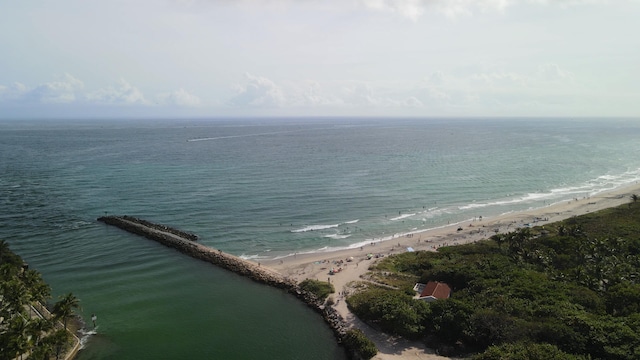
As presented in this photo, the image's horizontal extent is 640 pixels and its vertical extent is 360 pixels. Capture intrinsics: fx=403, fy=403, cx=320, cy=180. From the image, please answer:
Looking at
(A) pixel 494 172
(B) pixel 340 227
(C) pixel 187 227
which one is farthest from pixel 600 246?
(A) pixel 494 172

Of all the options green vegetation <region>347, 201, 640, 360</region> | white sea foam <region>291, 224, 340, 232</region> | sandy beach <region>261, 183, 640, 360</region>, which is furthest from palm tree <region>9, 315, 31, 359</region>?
white sea foam <region>291, 224, 340, 232</region>

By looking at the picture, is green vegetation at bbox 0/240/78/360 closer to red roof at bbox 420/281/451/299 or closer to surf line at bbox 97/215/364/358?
surf line at bbox 97/215/364/358

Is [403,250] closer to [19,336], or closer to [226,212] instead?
[226,212]

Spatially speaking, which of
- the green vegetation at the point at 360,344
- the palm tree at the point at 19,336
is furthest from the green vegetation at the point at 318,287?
the palm tree at the point at 19,336

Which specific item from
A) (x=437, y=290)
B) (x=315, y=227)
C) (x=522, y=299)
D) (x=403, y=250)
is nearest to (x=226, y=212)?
(x=315, y=227)

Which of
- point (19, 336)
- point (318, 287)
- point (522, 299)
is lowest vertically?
point (318, 287)

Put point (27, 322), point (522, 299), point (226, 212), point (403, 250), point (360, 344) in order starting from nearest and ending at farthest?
point (27, 322), point (360, 344), point (522, 299), point (403, 250), point (226, 212)
